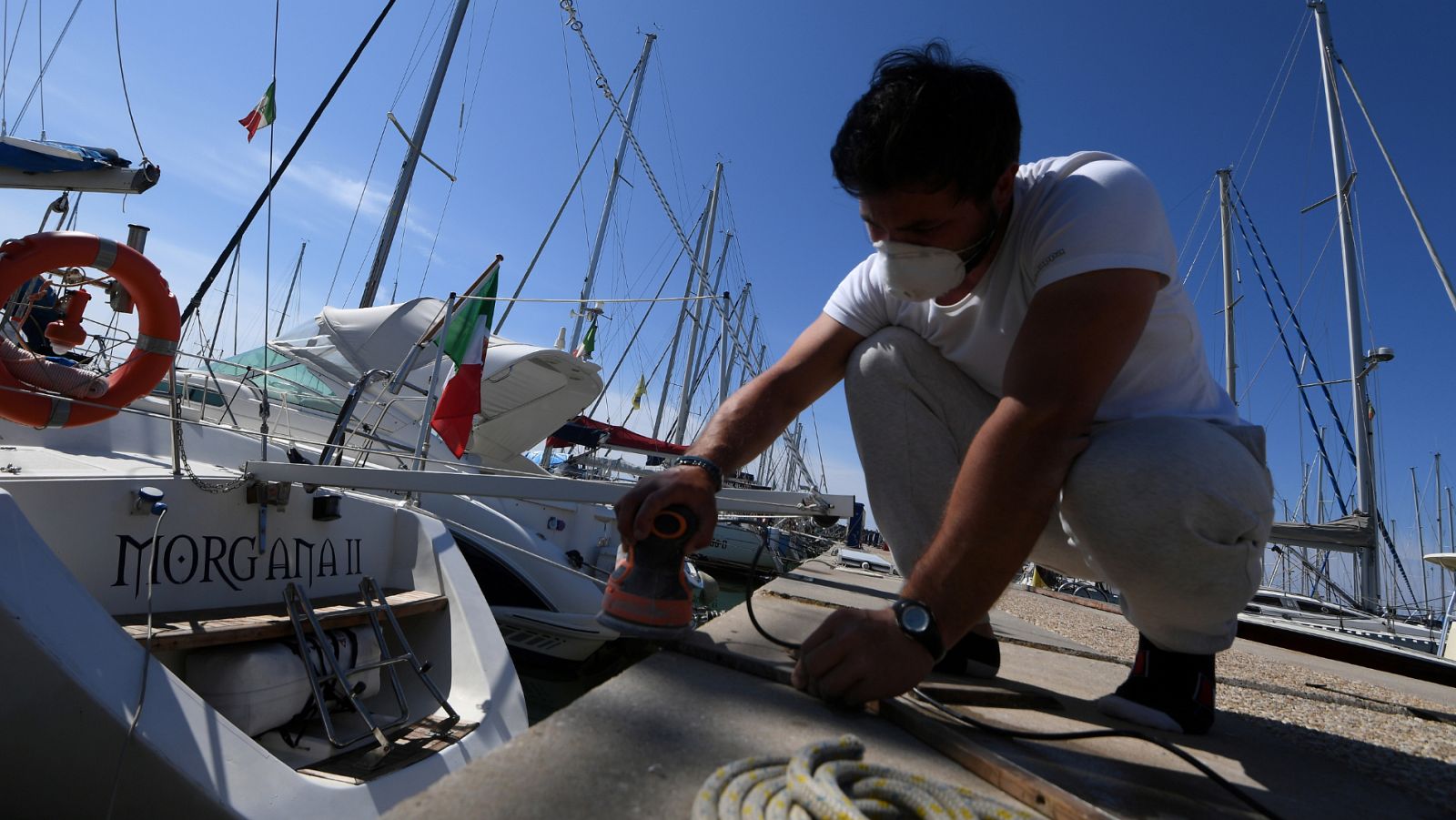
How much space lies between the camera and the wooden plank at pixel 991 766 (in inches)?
27.0

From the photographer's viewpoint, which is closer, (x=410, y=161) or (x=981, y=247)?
(x=981, y=247)

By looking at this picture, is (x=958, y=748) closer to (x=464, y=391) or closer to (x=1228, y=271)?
(x=464, y=391)

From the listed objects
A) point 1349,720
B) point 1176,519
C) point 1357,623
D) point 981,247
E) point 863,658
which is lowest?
point 1357,623

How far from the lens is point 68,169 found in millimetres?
5961

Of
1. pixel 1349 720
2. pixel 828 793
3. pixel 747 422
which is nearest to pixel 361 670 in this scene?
pixel 747 422

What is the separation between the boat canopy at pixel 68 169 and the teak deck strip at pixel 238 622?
5062 mm

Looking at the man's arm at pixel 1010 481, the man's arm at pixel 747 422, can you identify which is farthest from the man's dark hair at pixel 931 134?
the man's arm at pixel 747 422

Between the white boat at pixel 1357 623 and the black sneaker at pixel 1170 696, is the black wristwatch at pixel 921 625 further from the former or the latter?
the white boat at pixel 1357 623

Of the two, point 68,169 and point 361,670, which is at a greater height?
point 68,169

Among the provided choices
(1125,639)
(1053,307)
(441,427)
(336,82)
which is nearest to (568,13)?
(336,82)

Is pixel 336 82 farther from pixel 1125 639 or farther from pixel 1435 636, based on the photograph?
pixel 1435 636

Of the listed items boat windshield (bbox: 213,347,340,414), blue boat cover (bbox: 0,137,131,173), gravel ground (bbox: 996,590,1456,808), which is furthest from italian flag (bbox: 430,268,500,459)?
gravel ground (bbox: 996,590,1456,808)

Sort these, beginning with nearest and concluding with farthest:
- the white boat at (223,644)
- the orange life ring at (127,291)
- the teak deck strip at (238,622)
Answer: the white boat at (223,644) < the teak deck strip at (238,622) < the orange life ring at (127,291)

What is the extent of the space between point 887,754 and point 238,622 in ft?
9.06
